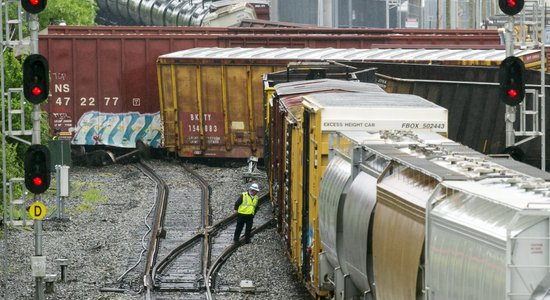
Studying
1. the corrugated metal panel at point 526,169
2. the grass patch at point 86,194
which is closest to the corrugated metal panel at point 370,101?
the corrugated metal panel at point 526,169

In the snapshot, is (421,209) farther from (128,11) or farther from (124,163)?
(128,11)

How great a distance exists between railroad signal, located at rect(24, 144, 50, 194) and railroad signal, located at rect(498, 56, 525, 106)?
226 inches

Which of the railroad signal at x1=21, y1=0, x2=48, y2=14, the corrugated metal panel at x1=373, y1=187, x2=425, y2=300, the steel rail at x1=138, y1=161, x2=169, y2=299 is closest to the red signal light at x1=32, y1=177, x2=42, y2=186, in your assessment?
the railroad signal at x1=21, y1=0, x2=48, y2=14

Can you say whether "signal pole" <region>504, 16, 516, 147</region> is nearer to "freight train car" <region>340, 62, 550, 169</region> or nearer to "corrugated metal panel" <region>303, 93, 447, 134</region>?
"corrugated metal panel" <region>303, 93, 447, 134</region>

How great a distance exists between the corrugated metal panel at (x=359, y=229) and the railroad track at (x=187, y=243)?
19.3ft

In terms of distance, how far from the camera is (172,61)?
31.6 m

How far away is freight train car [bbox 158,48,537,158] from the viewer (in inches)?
1236

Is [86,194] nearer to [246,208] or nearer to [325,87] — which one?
[246,208]

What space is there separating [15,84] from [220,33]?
13.5 m

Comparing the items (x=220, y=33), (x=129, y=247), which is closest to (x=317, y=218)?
(x=129, y=247)

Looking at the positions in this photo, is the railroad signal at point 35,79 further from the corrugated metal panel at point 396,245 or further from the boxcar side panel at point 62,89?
the boxcar side panel at point 62,89

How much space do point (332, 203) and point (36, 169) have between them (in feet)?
13.3

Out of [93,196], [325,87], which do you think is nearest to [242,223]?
[325,87]

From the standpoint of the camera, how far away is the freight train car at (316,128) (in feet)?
44.7
